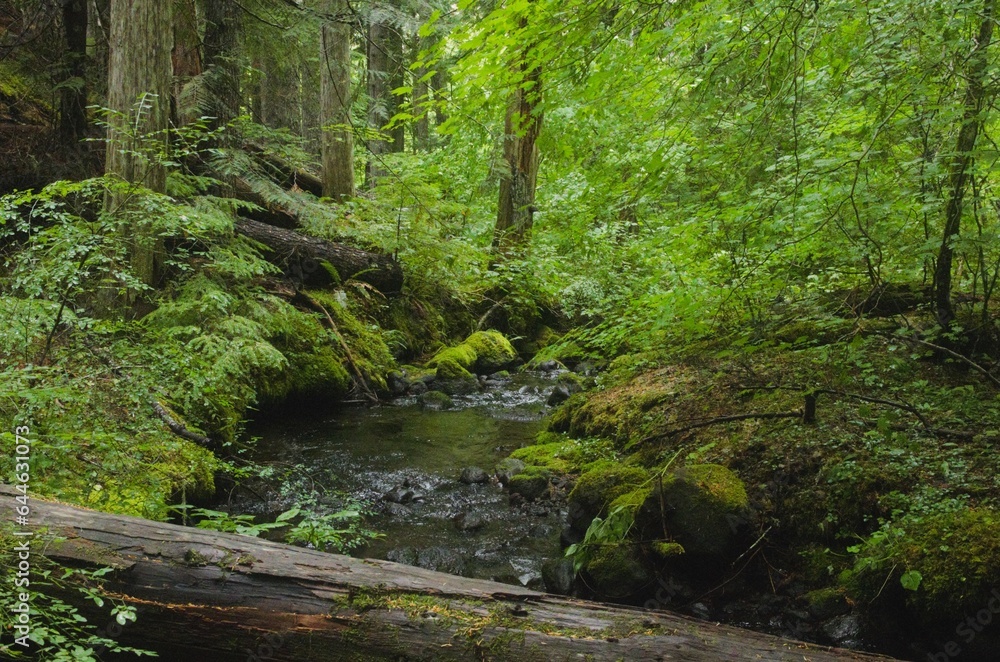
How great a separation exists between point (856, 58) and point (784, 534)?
3.28m

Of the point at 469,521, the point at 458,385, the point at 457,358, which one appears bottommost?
the point at 469,521

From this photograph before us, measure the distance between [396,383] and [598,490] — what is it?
18.4ft

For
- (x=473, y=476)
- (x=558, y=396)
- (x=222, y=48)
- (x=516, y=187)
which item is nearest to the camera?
(x=473, y=476)

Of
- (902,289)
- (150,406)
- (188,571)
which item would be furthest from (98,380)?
(902,289)

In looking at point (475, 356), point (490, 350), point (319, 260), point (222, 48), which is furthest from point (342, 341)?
point (222, 48)

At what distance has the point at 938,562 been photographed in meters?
3.49

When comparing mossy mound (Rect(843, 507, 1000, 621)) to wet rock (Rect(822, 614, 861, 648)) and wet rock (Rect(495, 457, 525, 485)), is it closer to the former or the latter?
wet rock (Rect(822, 614, 861, 648))

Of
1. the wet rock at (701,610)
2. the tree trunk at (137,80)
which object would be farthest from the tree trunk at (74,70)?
the wet rock at (701,610)

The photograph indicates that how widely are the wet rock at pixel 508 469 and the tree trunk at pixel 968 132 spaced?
4210mm

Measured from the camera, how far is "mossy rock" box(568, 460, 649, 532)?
5.25 meters

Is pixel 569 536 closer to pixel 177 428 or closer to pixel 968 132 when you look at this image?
pixel 177 428

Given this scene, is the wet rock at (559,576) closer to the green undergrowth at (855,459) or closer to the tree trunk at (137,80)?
the green undergrowth at (855,459)

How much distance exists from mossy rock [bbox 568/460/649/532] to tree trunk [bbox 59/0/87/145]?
26.3ft

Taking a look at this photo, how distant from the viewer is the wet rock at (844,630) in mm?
3729
